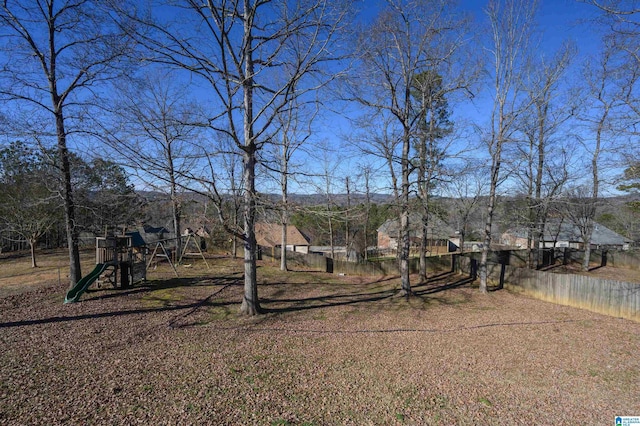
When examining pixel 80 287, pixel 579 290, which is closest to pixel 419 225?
pixel 579 290

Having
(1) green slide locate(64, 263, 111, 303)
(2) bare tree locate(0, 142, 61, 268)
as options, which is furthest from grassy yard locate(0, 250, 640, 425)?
(2) bare tree locate(0, 142, 61, 268)

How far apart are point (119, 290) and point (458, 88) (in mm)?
12482

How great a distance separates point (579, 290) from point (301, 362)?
984cm

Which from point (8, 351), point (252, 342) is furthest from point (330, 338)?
point (8, 351)

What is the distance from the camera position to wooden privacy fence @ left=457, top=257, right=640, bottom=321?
9.06 meters

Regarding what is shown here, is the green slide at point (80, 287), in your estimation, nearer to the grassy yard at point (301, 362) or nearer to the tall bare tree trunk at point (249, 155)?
the grassy yard at point (301, 362)

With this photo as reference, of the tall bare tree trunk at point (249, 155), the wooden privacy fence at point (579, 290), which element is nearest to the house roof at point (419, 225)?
the wooden privacy fence at point (579, 290)

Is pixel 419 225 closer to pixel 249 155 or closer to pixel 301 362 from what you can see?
pixel 249 155

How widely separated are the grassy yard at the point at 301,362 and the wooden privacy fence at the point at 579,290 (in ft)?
2.09

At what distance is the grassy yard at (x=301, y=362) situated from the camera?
3.95 meters

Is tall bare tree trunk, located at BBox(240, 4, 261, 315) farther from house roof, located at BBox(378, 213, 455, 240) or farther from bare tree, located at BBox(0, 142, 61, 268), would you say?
bare tree, located at BBox(0, 142, 61, 268)

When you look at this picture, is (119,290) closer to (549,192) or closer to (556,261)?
(549,192)

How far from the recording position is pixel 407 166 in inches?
413

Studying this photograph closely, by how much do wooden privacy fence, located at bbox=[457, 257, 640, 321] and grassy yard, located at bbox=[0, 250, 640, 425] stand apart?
636 mm
